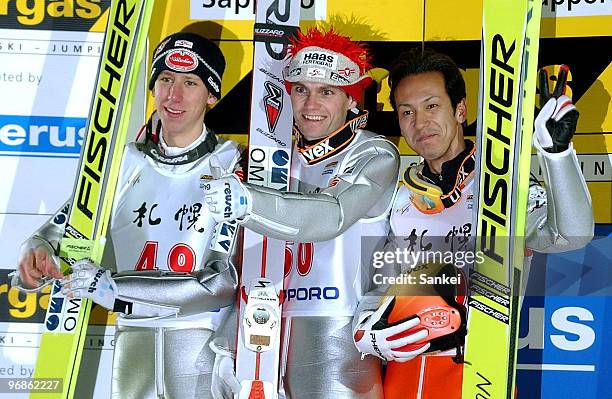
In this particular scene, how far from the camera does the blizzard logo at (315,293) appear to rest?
3.11 meters

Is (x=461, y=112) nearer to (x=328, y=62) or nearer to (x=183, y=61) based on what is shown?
(x=328, y=62)

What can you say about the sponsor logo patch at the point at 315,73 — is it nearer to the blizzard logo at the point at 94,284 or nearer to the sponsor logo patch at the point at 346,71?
the sponsor logo patch at the point at 346,71

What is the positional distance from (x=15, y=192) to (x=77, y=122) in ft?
1.12

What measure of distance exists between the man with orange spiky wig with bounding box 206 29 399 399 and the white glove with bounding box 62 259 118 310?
1.47 ft

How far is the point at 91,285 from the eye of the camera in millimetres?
3086

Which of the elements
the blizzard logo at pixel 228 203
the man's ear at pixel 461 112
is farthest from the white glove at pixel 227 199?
the man's ear at pixel 461 112

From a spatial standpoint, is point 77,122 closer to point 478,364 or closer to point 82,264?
point 82,264

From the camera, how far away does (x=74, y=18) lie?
3473mm

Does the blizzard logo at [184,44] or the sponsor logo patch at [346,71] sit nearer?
the sponsor logo patch at [346,71]

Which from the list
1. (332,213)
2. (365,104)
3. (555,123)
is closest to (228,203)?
(332,213)

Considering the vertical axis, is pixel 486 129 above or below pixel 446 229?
above

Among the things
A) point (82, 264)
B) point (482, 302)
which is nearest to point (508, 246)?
point (482, 302)

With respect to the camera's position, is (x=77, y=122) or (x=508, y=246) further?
(x=77, y=122)

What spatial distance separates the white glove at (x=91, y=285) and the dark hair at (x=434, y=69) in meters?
1.16
